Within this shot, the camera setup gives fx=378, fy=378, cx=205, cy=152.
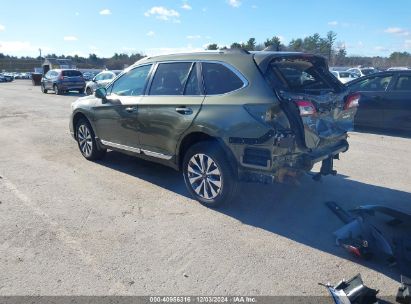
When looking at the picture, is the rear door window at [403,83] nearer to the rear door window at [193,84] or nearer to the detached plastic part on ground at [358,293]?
the rear door window at [193,84]

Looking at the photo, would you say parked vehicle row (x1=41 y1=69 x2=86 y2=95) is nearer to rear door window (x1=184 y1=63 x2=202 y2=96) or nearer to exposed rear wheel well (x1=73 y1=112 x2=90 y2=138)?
exposed rear wheel well (x1=73 y1=112 x2=90 y2=138)

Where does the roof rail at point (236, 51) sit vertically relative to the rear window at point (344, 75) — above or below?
below

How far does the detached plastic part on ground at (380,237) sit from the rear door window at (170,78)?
2.54 meters

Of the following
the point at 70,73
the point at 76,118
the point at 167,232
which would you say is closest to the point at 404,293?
the point at 167,232

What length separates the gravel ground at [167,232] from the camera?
314 centimetres

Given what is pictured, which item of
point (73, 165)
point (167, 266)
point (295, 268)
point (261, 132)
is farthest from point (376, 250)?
point (73, 165)

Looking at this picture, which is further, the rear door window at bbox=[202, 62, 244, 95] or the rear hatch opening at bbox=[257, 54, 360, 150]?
the rear door window at bbox=[202, 62, 244, 95]

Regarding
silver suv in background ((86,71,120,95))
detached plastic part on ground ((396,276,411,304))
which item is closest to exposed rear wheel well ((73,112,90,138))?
detached plastic part on ground ((396,276,411,304))

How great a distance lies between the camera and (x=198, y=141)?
462cm

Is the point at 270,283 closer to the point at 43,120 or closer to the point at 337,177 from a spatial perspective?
the point at 337,177

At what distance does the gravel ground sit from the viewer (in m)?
3.14

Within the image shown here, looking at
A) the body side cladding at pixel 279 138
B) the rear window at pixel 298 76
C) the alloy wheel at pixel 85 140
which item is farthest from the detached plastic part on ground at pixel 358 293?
the alloy wheel at pixel 85 140

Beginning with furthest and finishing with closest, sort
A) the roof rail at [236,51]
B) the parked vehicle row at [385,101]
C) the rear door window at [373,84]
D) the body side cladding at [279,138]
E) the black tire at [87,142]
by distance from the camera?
the rear door window at [373,84]
the parked vehicle row at [385,101]
the black tire at [87,142]
the roof rail at [236,51]
the body side cladding at [279,138]

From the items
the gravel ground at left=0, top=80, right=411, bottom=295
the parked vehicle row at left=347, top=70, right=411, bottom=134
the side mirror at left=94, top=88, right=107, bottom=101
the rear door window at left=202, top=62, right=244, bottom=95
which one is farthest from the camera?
the parked vehicle row at left=347, top=70, right=411, bottom=134
